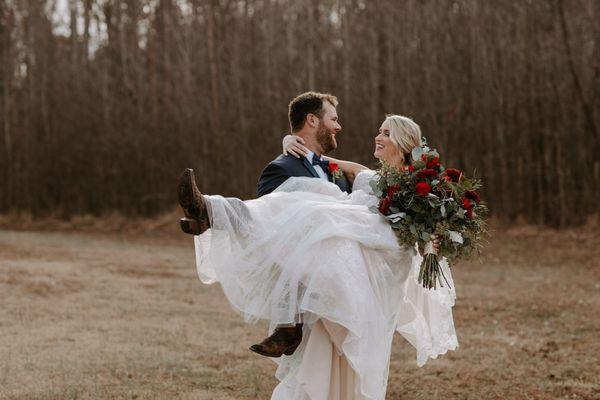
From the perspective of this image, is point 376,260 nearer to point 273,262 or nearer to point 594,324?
point 273,262

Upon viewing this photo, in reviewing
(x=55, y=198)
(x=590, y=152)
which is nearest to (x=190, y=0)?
(x=55, y=198)

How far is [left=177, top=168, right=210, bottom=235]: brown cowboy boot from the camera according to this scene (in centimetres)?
392

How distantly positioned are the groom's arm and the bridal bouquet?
534 mm

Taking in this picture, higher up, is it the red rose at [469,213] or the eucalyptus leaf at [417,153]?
the eucalyptus leaf at [417,153]

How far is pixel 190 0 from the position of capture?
2509cm

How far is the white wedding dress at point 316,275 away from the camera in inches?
165

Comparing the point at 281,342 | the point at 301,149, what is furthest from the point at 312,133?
the point at 281,342

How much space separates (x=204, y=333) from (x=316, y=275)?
207 inches

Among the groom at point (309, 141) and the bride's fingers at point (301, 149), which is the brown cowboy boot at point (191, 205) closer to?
the groom at point (309, 141)

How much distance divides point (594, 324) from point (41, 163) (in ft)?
67.0

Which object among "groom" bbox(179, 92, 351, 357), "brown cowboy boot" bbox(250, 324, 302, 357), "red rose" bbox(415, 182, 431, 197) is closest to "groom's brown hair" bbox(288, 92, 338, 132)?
"groom" bbox(179, 92, 351, 357)

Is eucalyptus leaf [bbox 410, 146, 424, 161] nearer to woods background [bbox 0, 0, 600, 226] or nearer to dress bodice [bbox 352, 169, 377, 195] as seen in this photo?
dress bodice [bbox 352, 169, 377, 195]

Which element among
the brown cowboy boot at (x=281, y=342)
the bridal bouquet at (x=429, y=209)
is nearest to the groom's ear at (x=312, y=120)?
the bridal bouquet at (x=429, y=209)

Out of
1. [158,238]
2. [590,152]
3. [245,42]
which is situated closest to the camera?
[590,152]
